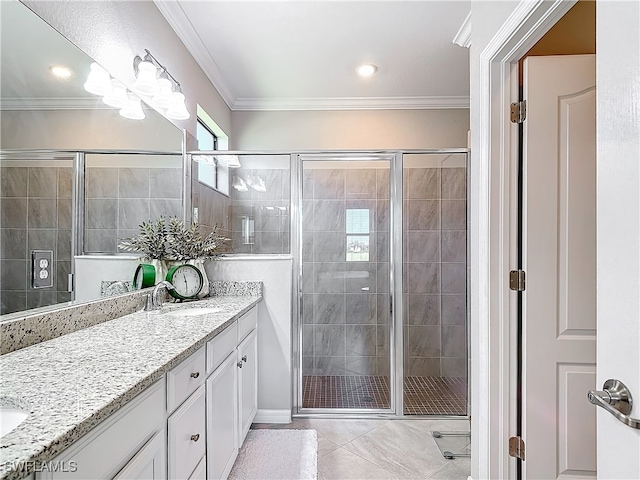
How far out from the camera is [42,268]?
143cm

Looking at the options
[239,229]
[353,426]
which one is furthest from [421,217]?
[353,426]

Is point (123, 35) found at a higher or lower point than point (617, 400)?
higher

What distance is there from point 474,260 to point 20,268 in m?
1.79

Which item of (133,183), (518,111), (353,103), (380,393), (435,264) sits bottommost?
(380,393)

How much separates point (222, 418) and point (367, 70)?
9.26ft

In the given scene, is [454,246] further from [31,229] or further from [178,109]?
[31,229]

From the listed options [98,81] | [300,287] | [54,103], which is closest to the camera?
[54,103]

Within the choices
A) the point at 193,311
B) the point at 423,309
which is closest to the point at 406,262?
the point at 423,309

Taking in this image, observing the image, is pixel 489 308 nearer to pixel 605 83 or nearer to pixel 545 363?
pixel 545 363

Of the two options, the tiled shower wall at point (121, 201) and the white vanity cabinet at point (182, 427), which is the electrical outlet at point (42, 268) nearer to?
the tiled shower wall at point (121, 201)

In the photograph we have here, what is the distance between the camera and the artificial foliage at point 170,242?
220 cm

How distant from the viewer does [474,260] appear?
183 centimetres

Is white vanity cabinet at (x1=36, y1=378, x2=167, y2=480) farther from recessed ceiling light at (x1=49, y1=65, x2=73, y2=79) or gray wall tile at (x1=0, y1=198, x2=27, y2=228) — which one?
recessed ceiling light at (x1=49, y1=65, x2=73, y2=79)

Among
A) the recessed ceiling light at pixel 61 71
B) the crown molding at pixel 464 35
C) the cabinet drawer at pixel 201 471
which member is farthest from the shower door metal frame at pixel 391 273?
the recessed ceiling light at pixel 61 71
